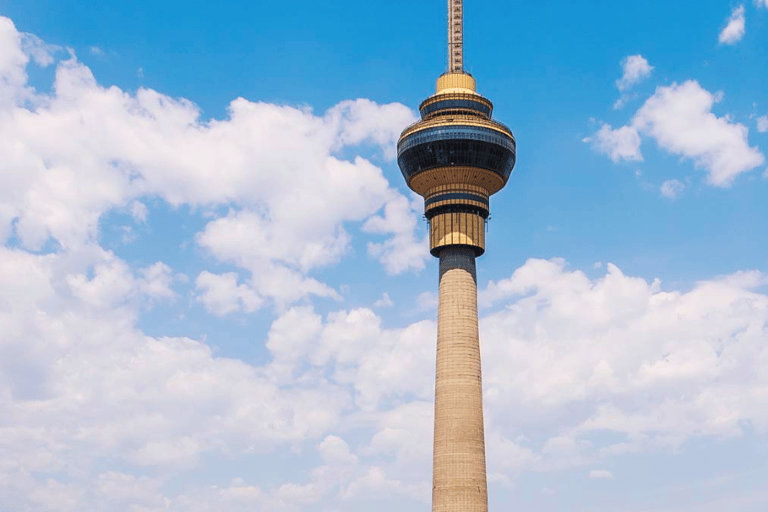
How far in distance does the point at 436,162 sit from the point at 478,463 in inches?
1792

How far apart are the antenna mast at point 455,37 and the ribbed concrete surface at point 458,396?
1275 inches

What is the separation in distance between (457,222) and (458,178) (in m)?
7.15

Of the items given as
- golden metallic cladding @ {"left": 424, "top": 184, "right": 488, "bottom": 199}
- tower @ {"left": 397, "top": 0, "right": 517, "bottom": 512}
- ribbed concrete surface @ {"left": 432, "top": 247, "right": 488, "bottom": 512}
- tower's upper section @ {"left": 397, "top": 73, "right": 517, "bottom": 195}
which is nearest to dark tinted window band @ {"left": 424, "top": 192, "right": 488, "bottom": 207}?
tower @ {"left": 397, "top": 0, "right": 517, "bottom": 512}

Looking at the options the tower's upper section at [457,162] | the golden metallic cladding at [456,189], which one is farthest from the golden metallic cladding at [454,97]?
the golden metallic cladding at [456,189]

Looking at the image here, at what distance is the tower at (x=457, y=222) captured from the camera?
150250 mm

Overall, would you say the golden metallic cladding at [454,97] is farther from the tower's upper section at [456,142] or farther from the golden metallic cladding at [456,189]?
the golden metallic cladding at [456,189]

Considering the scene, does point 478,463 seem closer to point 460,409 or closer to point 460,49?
point 460,409

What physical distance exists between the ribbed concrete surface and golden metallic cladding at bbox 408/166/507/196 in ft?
35.1

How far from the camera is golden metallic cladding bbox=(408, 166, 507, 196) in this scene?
162 meters

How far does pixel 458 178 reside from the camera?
6388 inches

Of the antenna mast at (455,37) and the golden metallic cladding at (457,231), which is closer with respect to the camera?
the golden metallic cladding at (457,231)

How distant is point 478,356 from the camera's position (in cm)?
15650

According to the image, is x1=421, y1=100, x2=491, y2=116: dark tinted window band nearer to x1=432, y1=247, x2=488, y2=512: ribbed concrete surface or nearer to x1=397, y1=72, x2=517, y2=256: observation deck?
x1=397, y1=72, x2=517, y2=256: observation deck

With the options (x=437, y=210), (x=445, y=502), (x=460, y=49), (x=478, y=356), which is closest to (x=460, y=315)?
(x=478, y=356)
